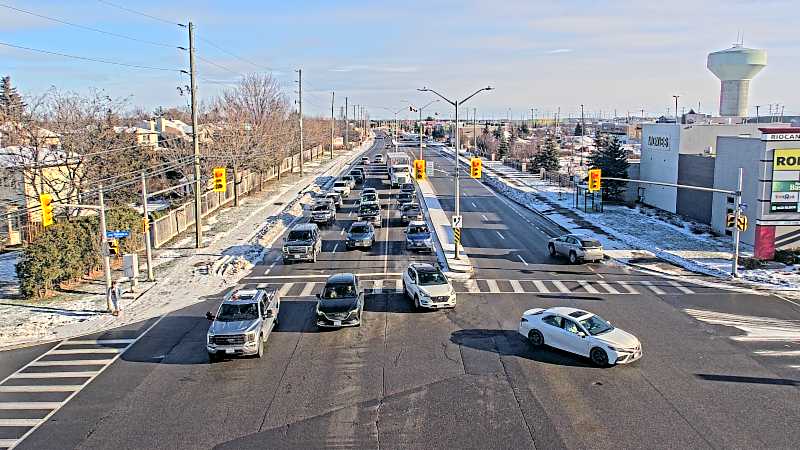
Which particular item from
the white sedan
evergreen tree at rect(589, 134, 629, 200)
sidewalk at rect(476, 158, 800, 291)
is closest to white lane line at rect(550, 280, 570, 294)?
sidewalk at rect(476, 158, 800, 291)

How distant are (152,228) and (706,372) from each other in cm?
3240

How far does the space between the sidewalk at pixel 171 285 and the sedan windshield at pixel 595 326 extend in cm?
1662

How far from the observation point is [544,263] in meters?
36.7

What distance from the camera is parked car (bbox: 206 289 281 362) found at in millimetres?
20359

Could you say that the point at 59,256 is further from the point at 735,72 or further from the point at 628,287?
the point at 735,72

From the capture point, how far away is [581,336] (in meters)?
20.2

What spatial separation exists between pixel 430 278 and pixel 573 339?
7.78 meters

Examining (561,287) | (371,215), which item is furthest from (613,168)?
(561,287)

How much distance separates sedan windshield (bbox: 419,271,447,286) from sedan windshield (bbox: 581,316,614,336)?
720cm

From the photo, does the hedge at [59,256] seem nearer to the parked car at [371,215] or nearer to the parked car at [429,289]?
the parked car at [429,289]

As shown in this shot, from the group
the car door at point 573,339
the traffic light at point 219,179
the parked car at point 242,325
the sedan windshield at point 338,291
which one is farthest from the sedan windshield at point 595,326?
the traffic light at point 219,179

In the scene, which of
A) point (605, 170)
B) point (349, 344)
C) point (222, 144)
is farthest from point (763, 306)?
point (222, 144)

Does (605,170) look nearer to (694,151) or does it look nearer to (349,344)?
(694,151)

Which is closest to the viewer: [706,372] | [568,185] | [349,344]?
[706,372]
